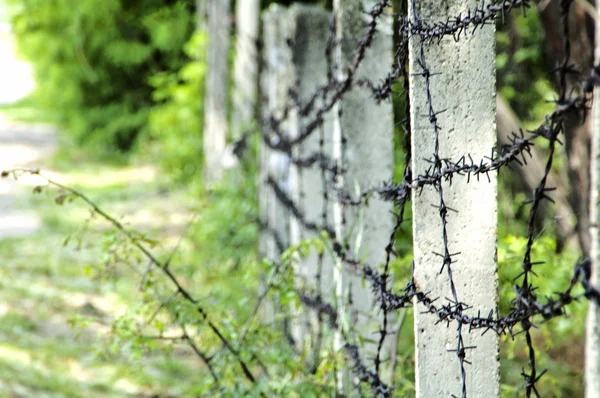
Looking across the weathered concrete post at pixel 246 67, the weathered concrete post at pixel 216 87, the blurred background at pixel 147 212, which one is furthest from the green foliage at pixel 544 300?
the weathered concrete post at pixel 216 87

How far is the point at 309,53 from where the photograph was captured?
390 centimetres

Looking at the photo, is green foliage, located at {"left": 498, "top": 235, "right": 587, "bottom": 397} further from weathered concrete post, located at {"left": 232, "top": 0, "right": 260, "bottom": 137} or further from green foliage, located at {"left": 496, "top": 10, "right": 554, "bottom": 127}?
weathered concrete post, located at {"left": 232, "top": 0, "right": 260, "bottom": 137}

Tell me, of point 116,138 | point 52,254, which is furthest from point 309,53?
point 116,138

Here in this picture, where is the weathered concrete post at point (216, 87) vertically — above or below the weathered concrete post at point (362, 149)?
above

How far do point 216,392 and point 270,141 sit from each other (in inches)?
106

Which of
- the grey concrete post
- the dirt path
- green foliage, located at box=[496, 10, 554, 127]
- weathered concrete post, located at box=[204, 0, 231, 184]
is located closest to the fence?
the grey concrete post

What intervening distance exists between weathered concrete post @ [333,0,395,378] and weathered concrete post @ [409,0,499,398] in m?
0.88

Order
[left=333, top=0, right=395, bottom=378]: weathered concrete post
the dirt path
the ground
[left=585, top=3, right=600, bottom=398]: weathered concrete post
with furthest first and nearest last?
the dirt path
the ground
[left=333, top=0, right=395, bottom=378]: weathered concrete post
[left=585, top=3, right=600, bottom=398]: weathered concrete post

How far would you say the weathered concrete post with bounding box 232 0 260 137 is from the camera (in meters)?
7.26

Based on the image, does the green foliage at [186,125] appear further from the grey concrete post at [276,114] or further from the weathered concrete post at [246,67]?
the grey concrete post at [276,114]

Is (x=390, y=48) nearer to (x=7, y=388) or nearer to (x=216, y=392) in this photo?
(x=216, y=392)

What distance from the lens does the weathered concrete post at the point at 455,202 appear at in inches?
68.4

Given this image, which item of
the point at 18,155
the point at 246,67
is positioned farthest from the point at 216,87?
the point at 18,155

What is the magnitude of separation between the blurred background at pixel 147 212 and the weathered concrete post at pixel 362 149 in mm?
165
